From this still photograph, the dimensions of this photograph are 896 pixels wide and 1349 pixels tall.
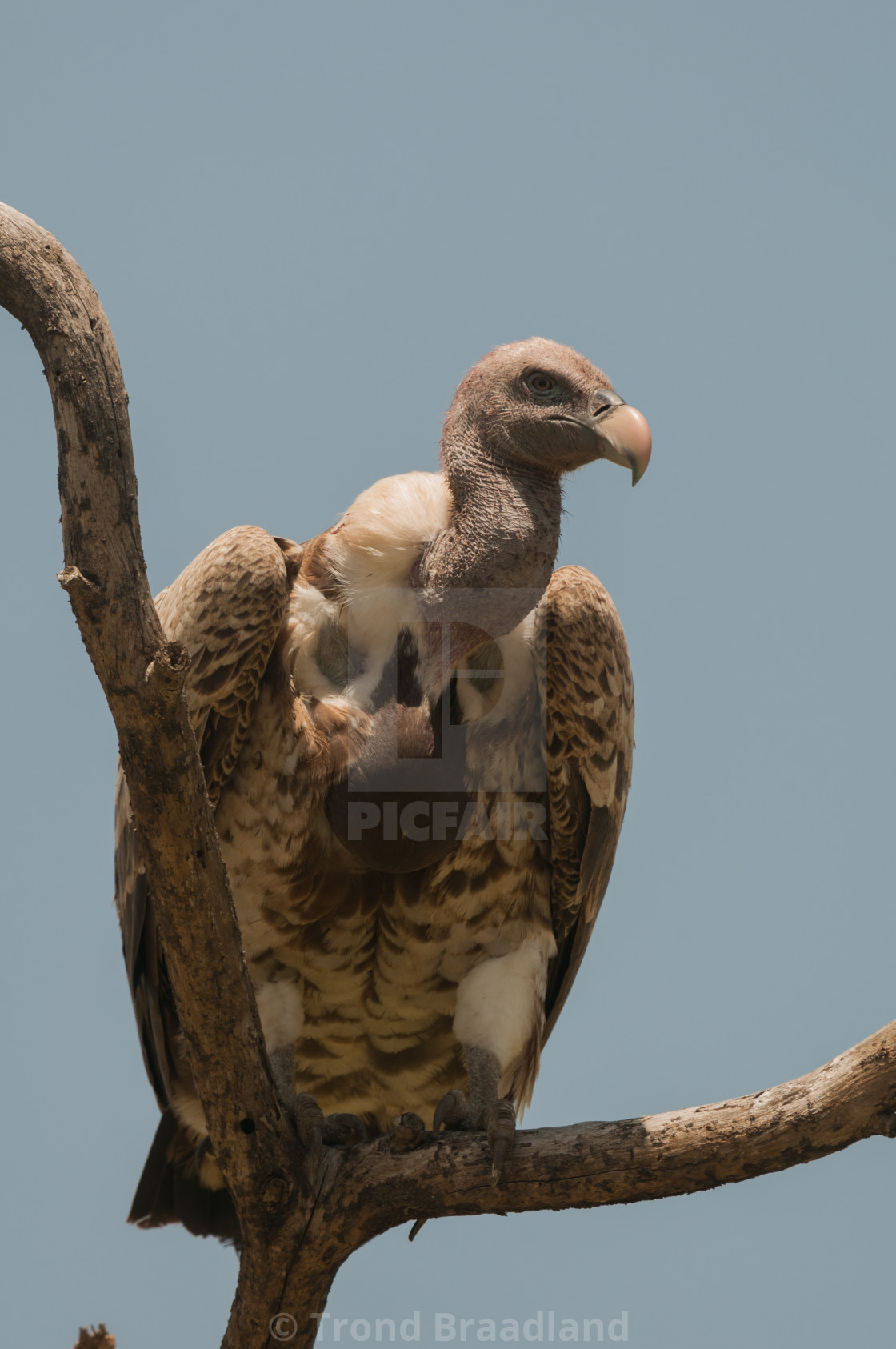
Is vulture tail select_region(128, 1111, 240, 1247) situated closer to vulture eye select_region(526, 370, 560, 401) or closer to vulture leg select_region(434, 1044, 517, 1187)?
vulture leg select_region(434, 1044, 517, 1187)

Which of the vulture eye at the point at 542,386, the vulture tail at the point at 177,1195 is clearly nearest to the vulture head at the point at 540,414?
the vulture eye at the point at 542,386

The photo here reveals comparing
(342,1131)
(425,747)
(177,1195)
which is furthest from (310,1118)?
(177,1195)

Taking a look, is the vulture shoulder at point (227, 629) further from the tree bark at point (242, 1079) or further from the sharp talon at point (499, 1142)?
the sharp talon at point (499, 1142)

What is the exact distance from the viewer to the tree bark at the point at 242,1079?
396cm

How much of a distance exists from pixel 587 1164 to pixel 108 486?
8.95ft

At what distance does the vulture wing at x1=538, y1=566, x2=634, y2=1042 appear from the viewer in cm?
600

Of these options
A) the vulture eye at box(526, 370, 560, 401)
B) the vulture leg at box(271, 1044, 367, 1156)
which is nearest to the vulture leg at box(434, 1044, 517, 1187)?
the vulture leg at box(271, 1044, 367, 1156)

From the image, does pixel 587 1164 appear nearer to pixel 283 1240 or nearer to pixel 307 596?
pixel 283 1240

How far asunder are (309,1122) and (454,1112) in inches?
29.0

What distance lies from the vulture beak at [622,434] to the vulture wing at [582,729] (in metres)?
0.74

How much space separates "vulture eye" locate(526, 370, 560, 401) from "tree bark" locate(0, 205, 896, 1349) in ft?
7.33

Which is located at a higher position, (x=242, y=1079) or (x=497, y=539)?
(x=497, y=539)

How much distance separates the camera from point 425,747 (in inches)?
222

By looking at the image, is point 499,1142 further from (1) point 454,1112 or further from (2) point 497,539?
(2) point 497,539
